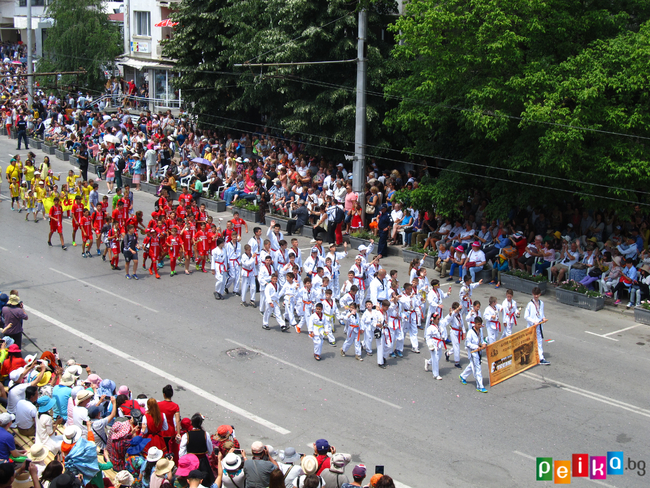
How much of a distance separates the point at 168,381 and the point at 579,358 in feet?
26.9

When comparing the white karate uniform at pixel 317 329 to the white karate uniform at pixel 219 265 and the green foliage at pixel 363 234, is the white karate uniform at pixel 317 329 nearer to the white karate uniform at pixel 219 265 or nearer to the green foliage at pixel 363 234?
the white karate uniform at pixel 219 265

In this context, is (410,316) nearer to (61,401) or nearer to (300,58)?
(61,401)

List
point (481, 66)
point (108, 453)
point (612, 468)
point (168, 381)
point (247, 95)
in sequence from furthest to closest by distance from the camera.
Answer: point (247, 95), point (481, 66), point (168, 381), point (612, 468), point (108, 453)

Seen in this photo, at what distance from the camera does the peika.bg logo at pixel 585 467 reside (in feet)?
34.4

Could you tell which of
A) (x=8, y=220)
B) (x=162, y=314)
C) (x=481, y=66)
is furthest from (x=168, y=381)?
(x=8, y=220)

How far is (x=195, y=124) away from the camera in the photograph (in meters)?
35.7

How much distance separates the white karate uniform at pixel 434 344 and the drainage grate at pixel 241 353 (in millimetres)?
3515

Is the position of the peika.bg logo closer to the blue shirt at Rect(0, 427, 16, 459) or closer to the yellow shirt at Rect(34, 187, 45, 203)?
the blue shirt at Rect(0, 427, 16, 459)

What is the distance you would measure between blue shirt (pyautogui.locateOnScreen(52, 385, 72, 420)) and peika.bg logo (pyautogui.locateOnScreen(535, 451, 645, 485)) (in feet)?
21.8

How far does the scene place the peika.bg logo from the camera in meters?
10.5

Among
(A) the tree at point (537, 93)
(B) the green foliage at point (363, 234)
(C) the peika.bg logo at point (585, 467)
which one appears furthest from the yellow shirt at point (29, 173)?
(C) the peika.bg logo at point (585, 467)

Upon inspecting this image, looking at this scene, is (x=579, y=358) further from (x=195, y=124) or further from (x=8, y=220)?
(x=195, y=124)

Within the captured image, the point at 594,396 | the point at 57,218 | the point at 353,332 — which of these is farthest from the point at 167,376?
the point at 57,218

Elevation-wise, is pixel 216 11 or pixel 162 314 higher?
pixel 216 11
